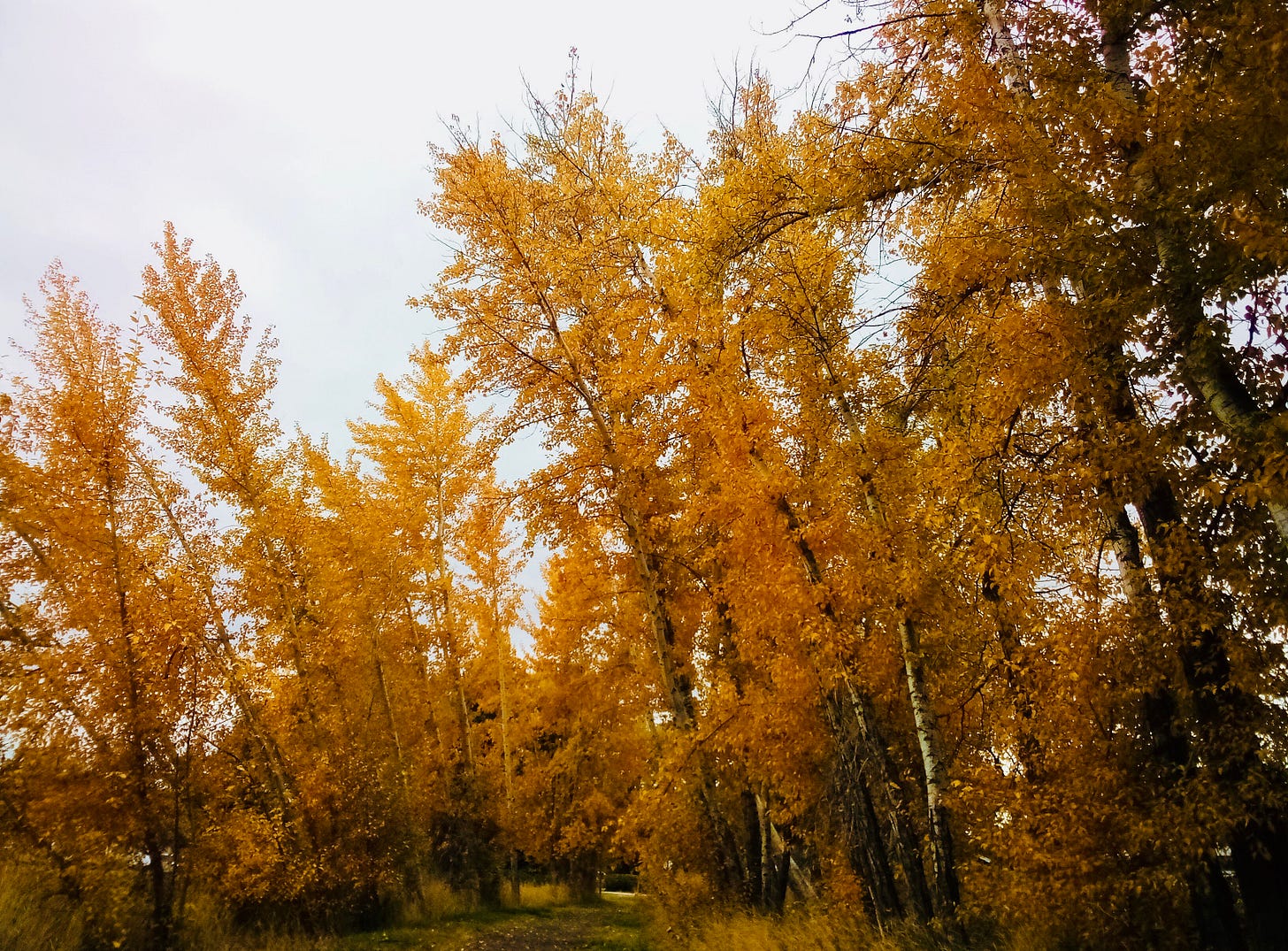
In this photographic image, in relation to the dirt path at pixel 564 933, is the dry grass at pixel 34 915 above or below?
above

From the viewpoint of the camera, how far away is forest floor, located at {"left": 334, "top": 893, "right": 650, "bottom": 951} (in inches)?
398

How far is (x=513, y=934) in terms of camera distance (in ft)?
38.3

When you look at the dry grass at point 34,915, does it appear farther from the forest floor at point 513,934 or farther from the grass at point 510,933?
the forest floor at point 513,934

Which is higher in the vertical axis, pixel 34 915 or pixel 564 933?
pixel 34 915

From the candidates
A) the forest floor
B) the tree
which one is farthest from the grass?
the tree

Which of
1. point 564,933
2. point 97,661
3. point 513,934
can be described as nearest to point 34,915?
point 97,661

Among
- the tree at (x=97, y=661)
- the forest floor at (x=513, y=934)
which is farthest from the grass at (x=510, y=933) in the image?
the tree at (x=97, y=661)

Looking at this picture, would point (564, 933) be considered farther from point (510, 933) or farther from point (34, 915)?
point (34, 915)

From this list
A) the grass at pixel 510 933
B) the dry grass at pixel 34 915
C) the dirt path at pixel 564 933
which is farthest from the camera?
the dirt path at pixel 564 933

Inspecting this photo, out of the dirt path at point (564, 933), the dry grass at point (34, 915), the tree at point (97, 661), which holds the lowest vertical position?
the dirt path at point (564, 933)

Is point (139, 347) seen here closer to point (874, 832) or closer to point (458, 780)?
point (874, 832)

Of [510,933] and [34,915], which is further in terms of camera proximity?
[510,933]

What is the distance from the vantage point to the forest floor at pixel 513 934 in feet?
33.2

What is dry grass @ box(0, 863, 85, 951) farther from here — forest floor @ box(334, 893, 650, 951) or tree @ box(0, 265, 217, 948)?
forest floor @ box(334, 893, 650, 951)
